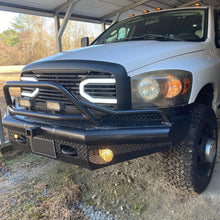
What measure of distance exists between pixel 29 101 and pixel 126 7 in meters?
9.08

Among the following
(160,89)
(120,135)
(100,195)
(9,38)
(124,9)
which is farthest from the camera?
(9,38)

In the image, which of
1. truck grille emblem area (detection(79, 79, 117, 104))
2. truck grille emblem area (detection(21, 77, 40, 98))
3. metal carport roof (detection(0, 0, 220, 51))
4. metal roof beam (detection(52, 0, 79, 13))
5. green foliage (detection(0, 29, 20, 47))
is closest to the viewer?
truck grille emblem area (detection(79, 79, 117, 104))

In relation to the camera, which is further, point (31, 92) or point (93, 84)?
point (31, 92)

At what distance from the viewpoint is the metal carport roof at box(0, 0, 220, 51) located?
790 cm

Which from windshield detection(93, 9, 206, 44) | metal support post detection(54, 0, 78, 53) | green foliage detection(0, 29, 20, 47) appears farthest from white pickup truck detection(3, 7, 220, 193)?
green foliage detection(0, 29, 20, 47)

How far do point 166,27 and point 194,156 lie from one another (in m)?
1.97

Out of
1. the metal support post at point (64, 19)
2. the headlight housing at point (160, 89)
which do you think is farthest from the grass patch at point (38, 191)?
the metal support post at point (64, 19)

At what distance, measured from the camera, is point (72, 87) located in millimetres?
2117

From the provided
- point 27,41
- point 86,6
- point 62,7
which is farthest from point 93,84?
point 27,41

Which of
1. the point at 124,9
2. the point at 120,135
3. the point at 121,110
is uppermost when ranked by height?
the point at 124,9

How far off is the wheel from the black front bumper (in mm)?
181

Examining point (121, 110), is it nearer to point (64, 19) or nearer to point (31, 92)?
A: point (31, 92)

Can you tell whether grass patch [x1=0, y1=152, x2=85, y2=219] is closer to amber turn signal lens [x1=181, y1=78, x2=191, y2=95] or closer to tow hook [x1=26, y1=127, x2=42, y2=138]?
tow hook [x1=26, y1=127, x2=42, y2=138]

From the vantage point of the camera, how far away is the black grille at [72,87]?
6.46 ft
